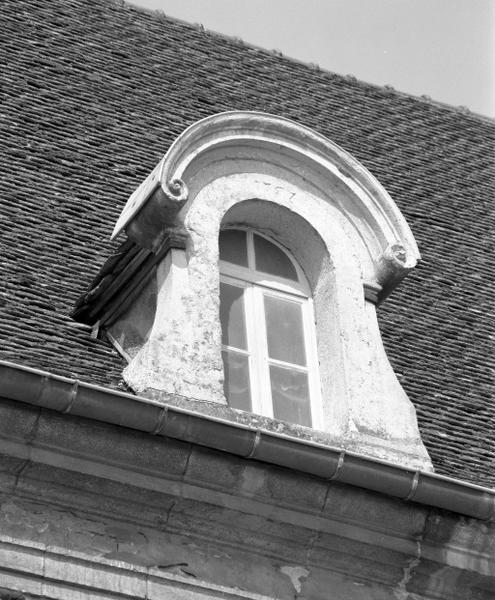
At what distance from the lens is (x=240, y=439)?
7.07 m

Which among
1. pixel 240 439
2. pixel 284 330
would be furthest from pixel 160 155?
pixel 240 439

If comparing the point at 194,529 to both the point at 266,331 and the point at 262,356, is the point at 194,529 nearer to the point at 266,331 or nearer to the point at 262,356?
the point at 262,356

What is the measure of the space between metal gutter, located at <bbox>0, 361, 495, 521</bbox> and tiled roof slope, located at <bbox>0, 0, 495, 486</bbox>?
1.50 feet

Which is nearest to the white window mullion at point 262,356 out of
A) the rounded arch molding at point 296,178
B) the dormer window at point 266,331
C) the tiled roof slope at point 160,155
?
the dormer window at point 266,331

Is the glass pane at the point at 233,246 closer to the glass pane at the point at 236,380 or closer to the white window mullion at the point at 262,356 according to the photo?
the white window mullion at the point at 262,356

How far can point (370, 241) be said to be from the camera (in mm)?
8398

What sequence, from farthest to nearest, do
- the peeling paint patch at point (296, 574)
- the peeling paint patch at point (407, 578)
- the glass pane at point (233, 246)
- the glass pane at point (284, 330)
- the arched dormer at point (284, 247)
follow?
the glass pane at point (233, 246) → the glass pane at point (284, 330) → the arched dormer at point (284, 247) → the peeling paint patch at point (407, 578) → the peeling paint patch at point (296, 574)

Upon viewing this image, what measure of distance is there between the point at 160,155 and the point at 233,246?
69.3 inches

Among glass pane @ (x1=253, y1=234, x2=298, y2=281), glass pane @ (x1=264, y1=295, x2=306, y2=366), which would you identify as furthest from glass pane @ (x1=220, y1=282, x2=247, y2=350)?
glass pane @ (x1=253, y1=234, x2=298, y2=281)

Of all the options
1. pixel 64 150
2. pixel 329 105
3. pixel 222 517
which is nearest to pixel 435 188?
pixel 329 105

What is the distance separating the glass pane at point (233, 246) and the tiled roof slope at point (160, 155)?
0.63 meters

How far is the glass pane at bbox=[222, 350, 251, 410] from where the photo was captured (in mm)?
7727

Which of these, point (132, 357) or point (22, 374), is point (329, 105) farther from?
point (22, 374)

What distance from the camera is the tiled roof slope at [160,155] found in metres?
8.13
